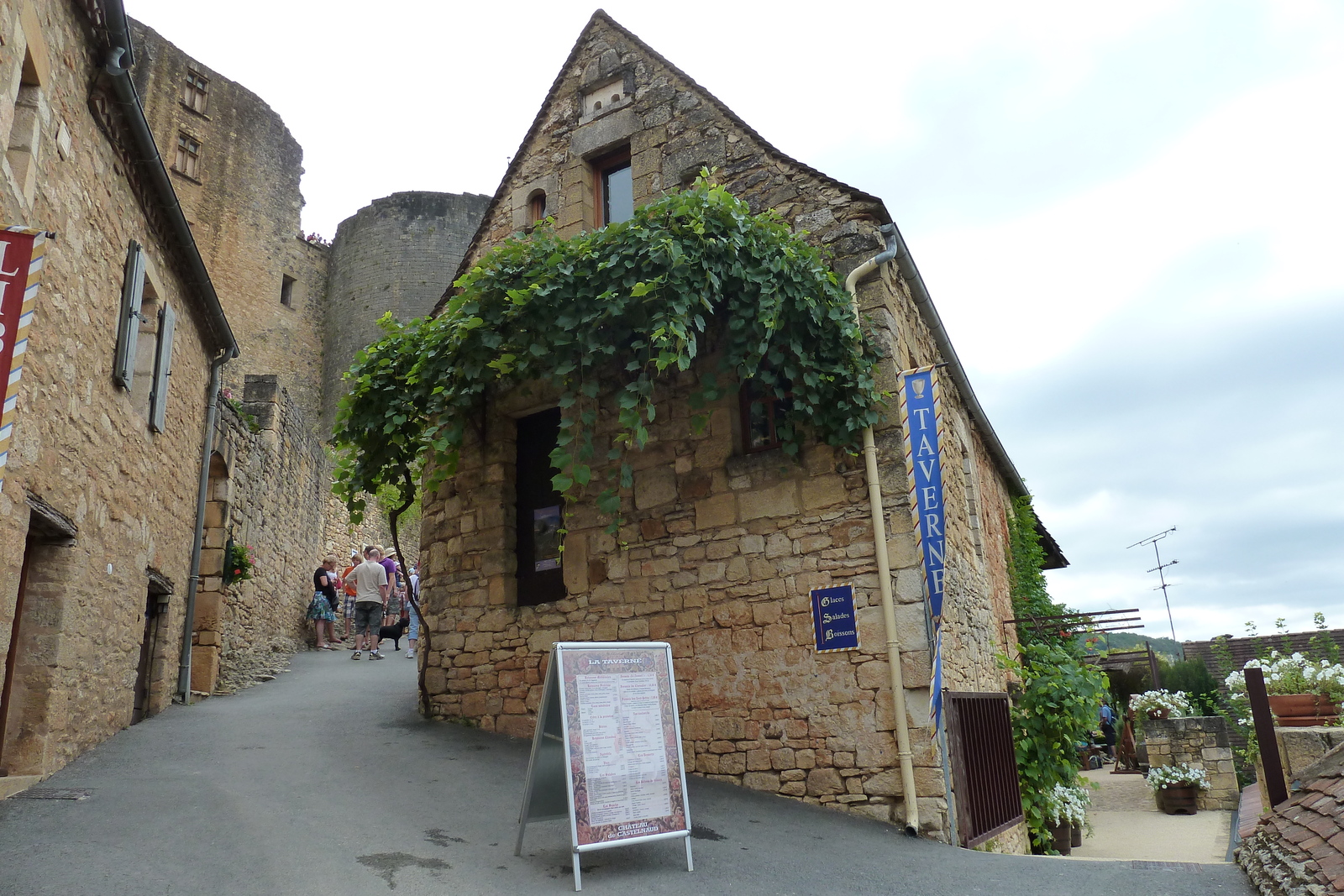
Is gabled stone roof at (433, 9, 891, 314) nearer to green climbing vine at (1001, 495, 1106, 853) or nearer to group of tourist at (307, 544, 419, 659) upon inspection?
green climbing vine at (1001, 495, 1106, 853)

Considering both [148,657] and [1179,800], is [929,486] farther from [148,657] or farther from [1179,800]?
[1179,800]

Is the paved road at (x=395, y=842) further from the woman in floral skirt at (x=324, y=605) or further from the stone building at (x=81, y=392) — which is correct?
the woman in floral skirt at (x=324, y=605)

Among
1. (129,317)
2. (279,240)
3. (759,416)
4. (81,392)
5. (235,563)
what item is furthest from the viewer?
(279,240)

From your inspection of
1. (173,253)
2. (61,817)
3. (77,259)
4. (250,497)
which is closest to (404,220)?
(250,497)

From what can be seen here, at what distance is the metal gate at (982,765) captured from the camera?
5.78 meters

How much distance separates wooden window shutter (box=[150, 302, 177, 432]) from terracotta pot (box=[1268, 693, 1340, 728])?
8.88 meters

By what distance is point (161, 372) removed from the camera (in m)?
7.49

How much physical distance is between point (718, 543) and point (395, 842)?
302 centimetres

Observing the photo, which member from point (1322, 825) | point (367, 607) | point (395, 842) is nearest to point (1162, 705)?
point (1322, 825)

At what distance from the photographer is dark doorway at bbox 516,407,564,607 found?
25.5 ft

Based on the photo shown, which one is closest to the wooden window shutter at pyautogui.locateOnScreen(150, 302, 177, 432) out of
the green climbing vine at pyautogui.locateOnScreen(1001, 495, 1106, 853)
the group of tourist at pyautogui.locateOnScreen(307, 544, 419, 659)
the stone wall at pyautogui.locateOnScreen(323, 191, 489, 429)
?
the group of tourist at pyautogui.locateOnScreen(307, 544, 419, 659)

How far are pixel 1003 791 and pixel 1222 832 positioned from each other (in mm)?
3905

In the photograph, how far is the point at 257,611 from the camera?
1121 centimetres

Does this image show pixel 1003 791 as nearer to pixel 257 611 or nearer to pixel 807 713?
pixel 807 713
